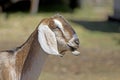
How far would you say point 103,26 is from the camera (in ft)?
68.7

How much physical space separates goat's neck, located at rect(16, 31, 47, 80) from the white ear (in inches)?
4.3

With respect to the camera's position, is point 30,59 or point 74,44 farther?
point 30,59

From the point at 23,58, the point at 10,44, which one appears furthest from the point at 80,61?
the point at 23,58

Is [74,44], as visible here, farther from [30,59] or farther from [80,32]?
[80,32]

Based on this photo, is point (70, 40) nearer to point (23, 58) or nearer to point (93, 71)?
point (23, 58)

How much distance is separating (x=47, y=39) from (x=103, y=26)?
54.0 feet

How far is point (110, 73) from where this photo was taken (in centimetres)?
1178

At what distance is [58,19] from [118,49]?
35.6 feet

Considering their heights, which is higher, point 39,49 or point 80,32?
point 39,49

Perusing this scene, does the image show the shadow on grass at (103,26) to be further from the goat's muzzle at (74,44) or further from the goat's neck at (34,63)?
the goat's muzzle at (74,44)

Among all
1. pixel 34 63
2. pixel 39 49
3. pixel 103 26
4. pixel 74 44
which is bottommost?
pixel 103 26

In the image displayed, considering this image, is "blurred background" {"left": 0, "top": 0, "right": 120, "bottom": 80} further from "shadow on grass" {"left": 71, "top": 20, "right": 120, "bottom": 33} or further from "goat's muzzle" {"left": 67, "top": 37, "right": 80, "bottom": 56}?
"goat's muzzle" {"left": 67, "top": 37, "right": 80, "bottom": 56}

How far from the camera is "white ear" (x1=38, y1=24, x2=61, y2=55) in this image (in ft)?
15.0

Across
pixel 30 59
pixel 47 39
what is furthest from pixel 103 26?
pixel 47 39
